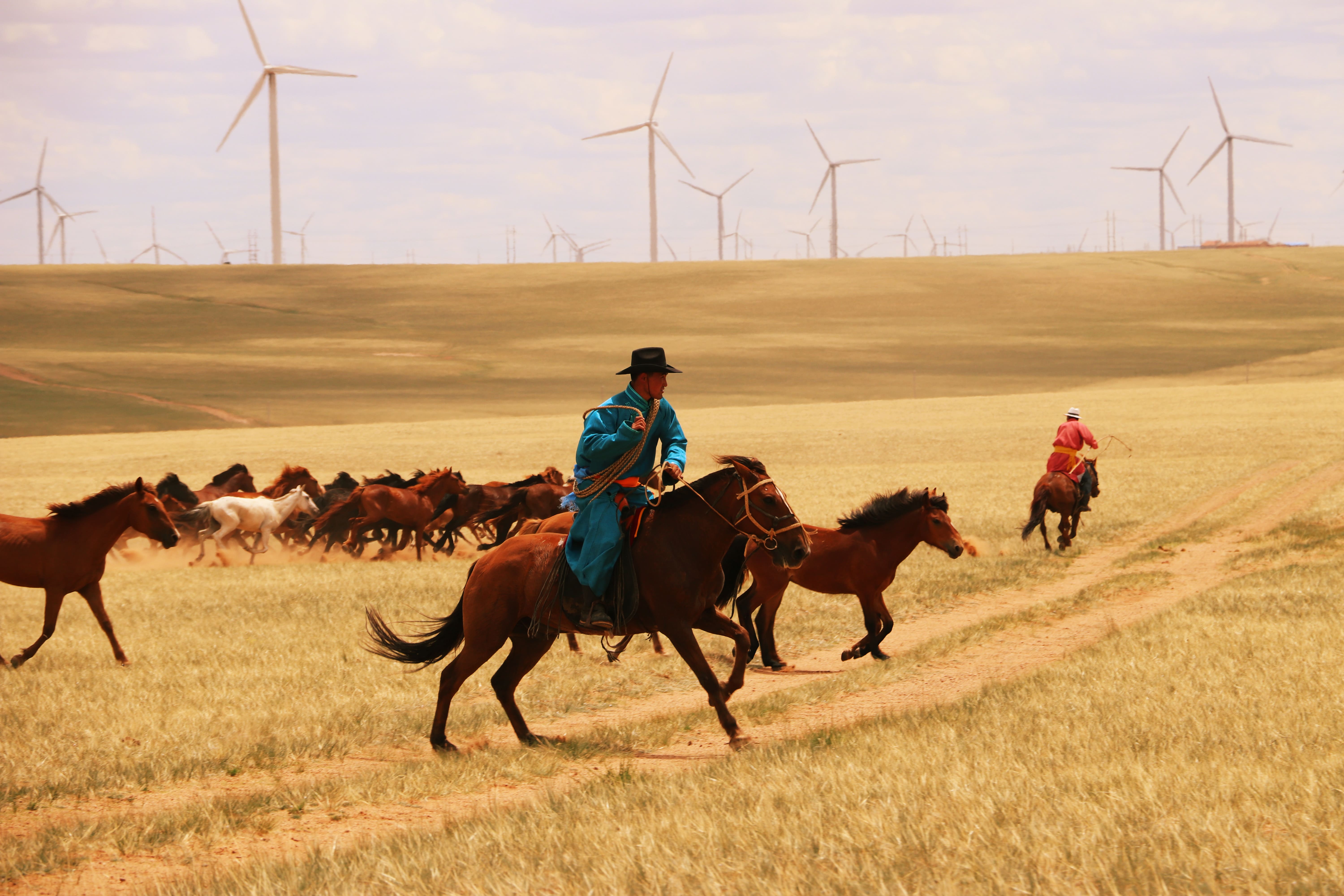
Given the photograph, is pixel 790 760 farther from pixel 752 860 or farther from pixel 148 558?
pixel 148 558

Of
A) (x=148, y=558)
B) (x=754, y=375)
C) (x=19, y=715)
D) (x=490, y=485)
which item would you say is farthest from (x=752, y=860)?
(x=754, y=375)

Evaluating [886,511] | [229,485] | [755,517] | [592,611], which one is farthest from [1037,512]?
[229,485]

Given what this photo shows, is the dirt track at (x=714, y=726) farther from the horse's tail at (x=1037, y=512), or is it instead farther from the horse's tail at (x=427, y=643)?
the horse's tail at (x=1037, y=512)

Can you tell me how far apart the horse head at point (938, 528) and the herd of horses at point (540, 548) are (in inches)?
Result: 0.7

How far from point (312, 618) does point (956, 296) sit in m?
102

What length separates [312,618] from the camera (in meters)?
14.1

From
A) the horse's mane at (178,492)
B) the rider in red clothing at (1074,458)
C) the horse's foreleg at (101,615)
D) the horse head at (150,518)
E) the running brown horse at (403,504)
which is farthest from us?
the horse's mane at (178,492)

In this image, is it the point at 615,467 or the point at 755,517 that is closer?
the point at 755,517

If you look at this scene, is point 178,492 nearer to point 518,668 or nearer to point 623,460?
point 518,668

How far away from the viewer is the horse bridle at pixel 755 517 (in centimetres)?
791

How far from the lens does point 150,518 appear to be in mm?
12359

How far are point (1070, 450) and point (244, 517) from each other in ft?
47.0

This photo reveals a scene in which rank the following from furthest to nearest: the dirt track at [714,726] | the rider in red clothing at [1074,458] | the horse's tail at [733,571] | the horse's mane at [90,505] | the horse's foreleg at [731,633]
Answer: the rider in red clothing at [1074,458] → the horse's mane at [90,505] → the horse's tail at [733,571] → the horse's foreleg at [731,633] → the dirt track at [714,726]

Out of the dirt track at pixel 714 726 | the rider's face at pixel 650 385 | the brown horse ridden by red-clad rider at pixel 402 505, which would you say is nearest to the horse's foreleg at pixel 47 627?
the dirt track at pixel 714 726
